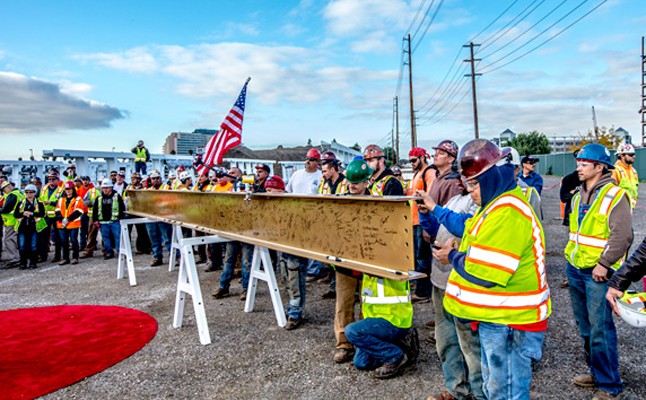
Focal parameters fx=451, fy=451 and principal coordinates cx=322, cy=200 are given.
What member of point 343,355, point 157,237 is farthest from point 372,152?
point 157,237

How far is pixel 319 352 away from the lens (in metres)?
4.66

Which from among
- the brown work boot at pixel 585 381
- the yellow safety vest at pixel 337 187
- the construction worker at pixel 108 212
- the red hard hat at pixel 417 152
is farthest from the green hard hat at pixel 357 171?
the construction worker at pixel 108 212

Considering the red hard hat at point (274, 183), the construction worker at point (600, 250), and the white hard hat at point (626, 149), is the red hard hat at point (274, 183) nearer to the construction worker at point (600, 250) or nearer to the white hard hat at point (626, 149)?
the construction worker at point (600, 250)

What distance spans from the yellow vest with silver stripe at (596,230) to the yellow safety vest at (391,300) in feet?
4.51

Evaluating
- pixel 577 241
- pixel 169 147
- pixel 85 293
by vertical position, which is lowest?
pixel 85 293

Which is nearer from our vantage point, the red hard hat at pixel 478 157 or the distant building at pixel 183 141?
the red hard hat at pixel 478 157

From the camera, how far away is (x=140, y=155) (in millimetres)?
16391

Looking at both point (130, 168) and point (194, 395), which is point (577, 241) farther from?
point (130, 168)

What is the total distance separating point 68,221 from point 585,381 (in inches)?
413

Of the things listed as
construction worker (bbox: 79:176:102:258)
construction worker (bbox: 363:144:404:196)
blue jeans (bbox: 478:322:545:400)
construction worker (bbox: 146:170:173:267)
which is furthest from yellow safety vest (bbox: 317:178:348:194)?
construction worker (bbox: 79:176:102:258)

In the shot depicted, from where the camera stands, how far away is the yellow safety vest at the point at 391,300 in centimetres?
390

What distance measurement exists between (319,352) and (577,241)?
2.63 meters

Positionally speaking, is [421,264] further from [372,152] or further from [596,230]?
[596,230]

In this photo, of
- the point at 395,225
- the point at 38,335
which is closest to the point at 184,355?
the point at 38,335
